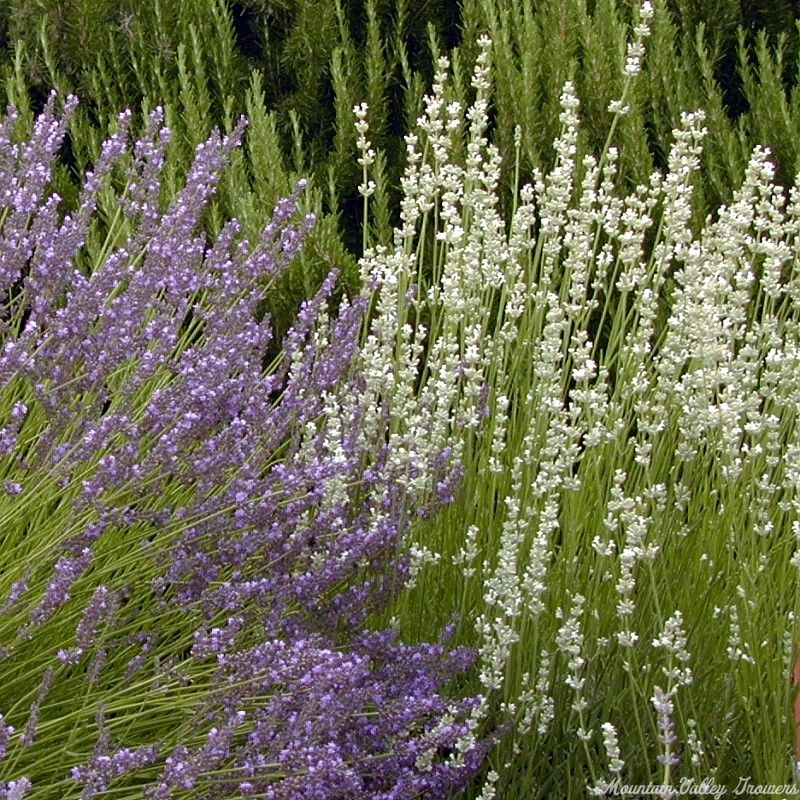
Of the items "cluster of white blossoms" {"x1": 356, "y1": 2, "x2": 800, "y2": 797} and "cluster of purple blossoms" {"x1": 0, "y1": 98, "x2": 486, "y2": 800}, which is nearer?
"cluster of purple blossoms" {"x1": 0, "y1": 98, "x2": 486, "y2": 800}

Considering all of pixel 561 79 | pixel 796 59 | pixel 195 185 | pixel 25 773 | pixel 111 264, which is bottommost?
pixel 25 773

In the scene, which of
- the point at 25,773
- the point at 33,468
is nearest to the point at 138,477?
the point at 33,468

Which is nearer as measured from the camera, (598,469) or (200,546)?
(200,546)

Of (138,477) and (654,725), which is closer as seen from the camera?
(138,477)

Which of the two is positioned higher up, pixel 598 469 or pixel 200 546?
pixel 598 469

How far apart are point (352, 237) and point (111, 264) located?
8.47 ft

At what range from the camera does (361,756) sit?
7.61 feet

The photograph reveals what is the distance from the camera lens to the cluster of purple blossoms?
7.07ft

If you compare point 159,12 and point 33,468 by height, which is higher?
point 159,12

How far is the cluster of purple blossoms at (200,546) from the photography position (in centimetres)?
216

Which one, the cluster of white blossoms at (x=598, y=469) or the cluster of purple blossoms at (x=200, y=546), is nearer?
the cluster of purple blossoms at (x=200, y=546)

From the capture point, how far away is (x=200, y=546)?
2.48 m

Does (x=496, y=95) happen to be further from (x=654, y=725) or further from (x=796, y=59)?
(x=654, y=725)

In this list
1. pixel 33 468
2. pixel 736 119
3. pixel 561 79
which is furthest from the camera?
pixel 736 119
